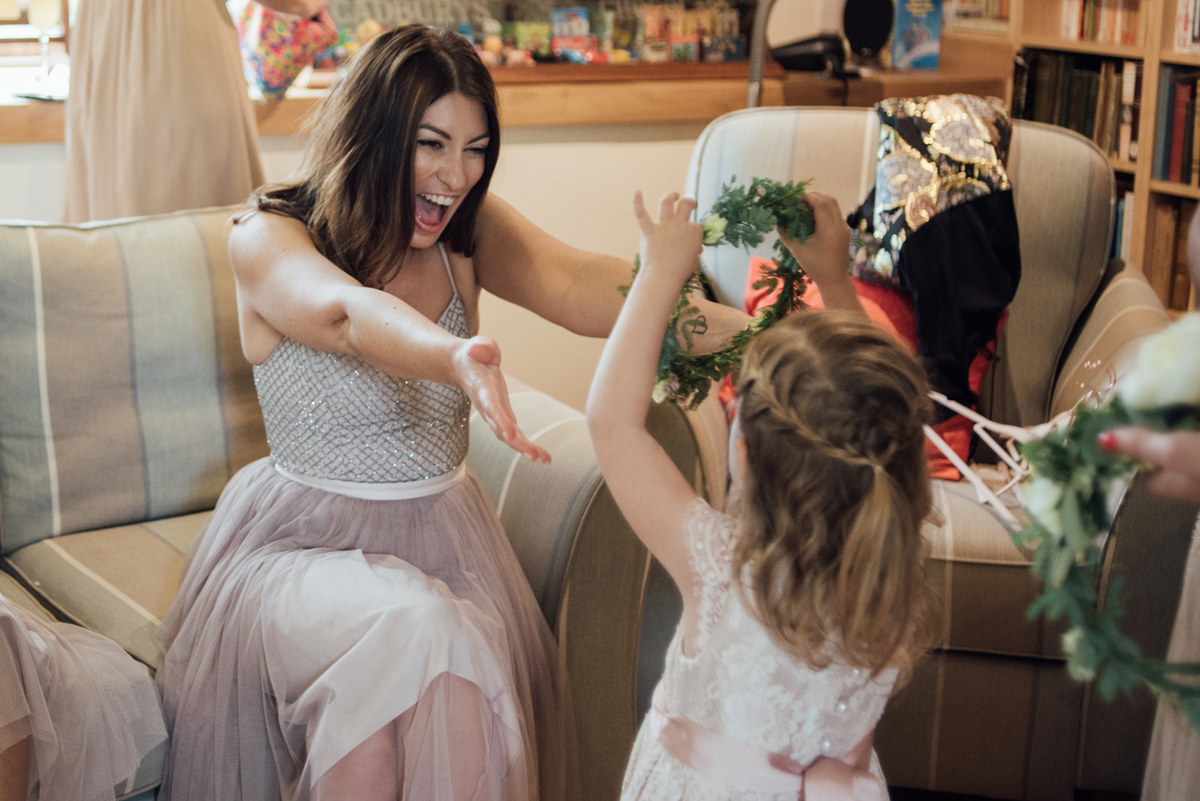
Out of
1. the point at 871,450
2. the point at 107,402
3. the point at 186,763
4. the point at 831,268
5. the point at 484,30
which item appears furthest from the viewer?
the point at 484,30

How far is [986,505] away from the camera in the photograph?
1.82m

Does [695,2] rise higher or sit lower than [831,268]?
higher

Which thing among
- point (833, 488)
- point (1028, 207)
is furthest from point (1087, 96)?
point (833, 488)

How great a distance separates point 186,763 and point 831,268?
0.97 meters

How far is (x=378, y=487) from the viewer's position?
1.46m

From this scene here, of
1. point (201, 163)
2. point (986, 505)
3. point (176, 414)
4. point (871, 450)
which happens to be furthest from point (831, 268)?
point (201, 163)

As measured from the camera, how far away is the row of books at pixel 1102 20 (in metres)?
3.13

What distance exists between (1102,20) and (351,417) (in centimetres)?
280

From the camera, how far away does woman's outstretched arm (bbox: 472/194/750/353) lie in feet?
5.17

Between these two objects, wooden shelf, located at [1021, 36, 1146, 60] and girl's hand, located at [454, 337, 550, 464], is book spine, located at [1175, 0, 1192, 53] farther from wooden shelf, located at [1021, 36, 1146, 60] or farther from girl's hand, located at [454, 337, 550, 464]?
girl's hand, located at [454, 337, 550, 464]

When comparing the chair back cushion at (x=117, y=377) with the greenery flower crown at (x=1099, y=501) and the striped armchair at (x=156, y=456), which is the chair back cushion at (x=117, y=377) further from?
the greenery flower crown at (x=1099, y=501)

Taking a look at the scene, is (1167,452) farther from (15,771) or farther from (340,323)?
(15,771)

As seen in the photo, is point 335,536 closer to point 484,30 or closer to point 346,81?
point 346,81

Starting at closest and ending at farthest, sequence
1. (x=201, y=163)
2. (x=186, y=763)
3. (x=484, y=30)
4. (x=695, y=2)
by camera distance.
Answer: (x=186, y=763), (x=201, y=163), (x=484, y=30), (x=695, y=2)
